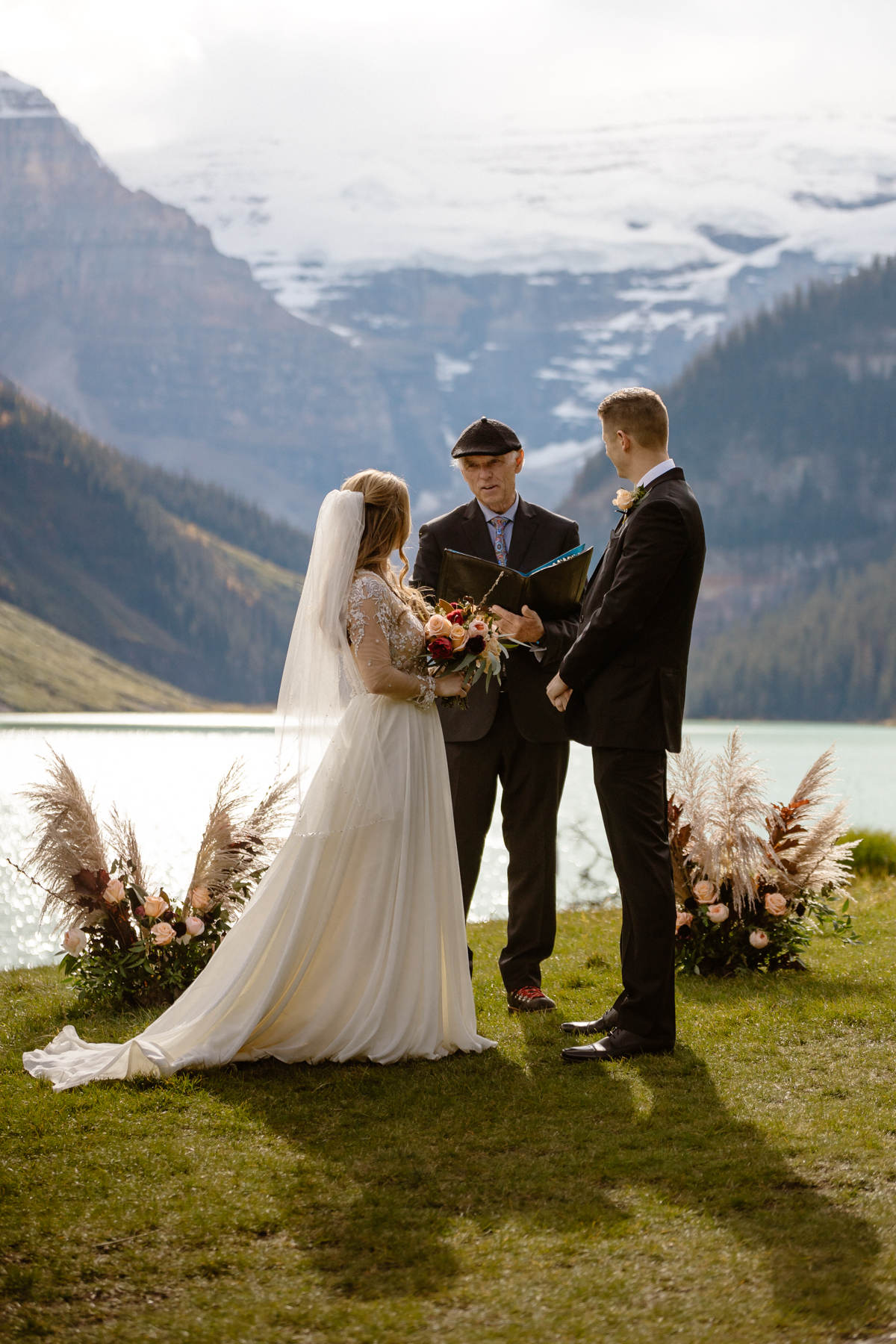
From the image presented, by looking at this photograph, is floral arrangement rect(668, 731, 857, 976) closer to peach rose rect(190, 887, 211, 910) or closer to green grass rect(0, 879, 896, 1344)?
green grass rect(0, 879, 896, 1344)

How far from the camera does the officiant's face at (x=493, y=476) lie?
6531 mm

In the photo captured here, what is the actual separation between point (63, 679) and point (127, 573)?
168 feet

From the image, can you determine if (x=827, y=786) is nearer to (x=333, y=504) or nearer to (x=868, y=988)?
(x=868, y=988)

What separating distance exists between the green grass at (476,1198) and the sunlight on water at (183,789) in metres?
1.94

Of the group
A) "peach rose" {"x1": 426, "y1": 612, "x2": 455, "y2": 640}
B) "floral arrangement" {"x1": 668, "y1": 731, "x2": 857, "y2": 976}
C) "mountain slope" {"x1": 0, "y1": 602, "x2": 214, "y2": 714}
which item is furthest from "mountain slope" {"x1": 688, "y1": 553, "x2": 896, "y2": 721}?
"peach rose" {"x1": 426, "y1": 612, "x2": 455, "y2": 640}

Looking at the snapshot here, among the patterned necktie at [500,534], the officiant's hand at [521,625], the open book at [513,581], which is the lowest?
the officiant's hand at [521,625]

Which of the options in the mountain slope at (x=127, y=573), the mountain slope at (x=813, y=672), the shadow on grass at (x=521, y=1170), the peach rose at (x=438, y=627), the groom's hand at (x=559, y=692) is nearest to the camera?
the shadow on grass at (x=521, y=1170)

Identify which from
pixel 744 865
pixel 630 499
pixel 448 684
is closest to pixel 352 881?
pixel 448 684

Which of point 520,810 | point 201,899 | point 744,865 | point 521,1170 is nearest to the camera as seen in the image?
point 521,1170

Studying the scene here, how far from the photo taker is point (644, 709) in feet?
17.9

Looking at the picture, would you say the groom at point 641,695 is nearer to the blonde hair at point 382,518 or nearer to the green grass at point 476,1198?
the green grass at point 476,1198

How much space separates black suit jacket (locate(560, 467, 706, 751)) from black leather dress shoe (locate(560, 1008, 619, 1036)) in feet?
4.32

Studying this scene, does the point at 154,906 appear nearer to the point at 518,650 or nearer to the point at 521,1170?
the point at 518,650

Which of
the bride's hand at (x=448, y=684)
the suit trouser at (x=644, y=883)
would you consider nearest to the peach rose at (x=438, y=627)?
the bride's hand at (x=448, y=684)
